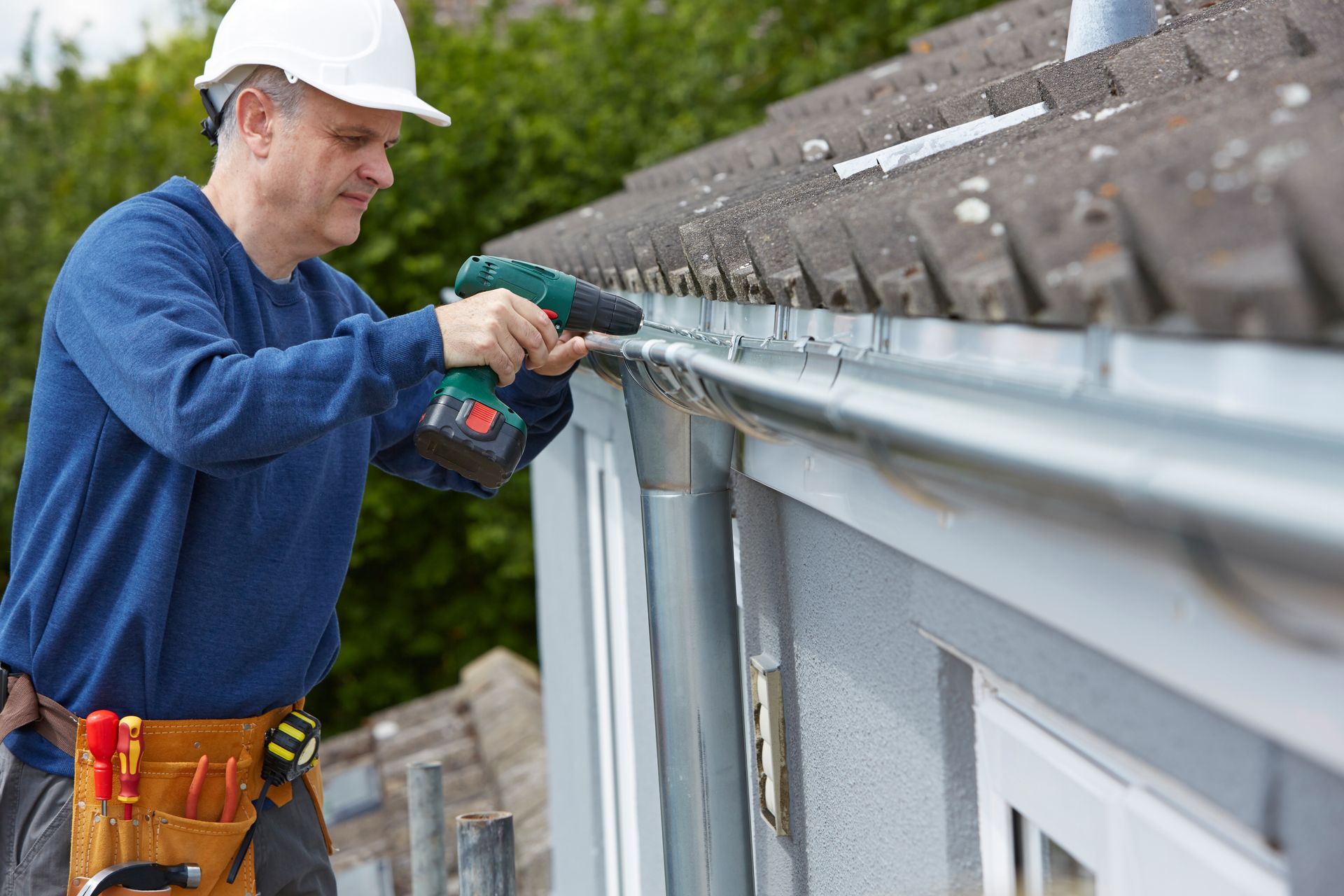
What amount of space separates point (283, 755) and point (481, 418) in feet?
2.79

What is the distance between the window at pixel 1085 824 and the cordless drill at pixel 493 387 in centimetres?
99

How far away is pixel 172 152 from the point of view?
10.9 metres

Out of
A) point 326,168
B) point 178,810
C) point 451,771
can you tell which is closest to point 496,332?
point 326,168

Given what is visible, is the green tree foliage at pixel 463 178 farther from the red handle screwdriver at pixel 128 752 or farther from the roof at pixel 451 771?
the red handle screwdriver at pixel 128 752

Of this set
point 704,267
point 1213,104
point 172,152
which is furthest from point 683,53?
point 1213,104

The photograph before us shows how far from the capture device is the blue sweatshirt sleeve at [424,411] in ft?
8.21

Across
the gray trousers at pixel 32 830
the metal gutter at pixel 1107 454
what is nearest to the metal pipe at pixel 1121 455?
Result: the metal gutter at pixel 1107 454

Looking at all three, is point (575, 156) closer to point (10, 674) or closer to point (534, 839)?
point (534, 839)

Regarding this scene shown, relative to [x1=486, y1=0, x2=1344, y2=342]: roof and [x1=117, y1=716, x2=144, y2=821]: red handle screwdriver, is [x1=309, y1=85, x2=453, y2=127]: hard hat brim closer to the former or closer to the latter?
[x1=486, y1=0, x2=1344, y2=342]: roof

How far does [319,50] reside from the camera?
87.1 inches

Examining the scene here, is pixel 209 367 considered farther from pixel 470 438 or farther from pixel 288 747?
pixel 288 747

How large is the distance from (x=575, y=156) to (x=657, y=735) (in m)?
8.55

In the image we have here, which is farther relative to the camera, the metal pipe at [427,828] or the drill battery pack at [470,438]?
the metal pipe at [427,828]

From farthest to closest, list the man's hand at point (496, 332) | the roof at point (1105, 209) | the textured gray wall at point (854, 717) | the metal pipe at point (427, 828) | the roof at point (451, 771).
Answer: the roof at point (451, 771) < the metal pipe at point (427, 828) < the man's hand at point (496, 332) < the textured gray wall at point (854, 717) < the roof at point (1105, 209)
